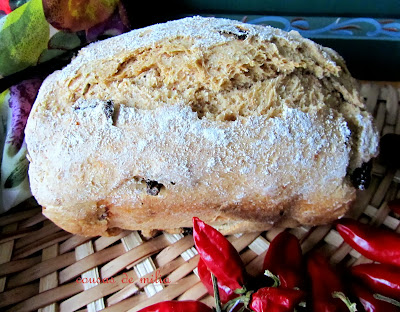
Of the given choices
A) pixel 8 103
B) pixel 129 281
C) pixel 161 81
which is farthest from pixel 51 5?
pixel 129 281

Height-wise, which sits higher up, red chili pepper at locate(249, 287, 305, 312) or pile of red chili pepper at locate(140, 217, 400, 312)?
red chili pepper at locate(249, 287, 305, 312)

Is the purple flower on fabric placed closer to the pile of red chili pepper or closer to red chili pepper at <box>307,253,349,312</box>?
the pile of red chili pepper

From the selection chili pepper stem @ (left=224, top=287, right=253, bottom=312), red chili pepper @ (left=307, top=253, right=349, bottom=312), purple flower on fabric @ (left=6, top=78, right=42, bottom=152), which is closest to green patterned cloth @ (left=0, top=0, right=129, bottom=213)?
purple flower on fabric @ (left=6, top=78, right=42, bottom=152)

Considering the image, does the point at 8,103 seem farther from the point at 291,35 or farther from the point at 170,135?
the point at 291,35

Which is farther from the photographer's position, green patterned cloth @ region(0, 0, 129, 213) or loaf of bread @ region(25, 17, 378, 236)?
green patterned cloth @ region(0, 0, 129, 213)

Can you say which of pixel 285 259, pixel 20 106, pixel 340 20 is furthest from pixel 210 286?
pixel 340 20

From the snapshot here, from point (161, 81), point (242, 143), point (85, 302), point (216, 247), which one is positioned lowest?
point (85, 302)

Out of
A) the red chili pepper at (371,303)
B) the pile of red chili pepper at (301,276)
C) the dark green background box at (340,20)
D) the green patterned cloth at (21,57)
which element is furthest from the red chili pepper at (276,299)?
the dark green background box at (340,20)

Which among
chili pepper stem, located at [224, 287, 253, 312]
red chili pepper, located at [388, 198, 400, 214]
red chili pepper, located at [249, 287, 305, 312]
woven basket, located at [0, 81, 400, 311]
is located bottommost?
woven basket, located at [0, 81, 400, 311]

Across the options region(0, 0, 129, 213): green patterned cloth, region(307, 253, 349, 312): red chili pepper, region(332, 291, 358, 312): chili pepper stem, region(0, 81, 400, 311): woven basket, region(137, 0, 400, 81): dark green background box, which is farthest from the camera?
region(137, 0, 400, 81): dark green background box
